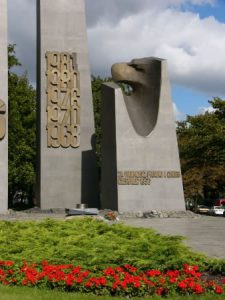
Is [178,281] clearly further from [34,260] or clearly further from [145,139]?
[145,139]

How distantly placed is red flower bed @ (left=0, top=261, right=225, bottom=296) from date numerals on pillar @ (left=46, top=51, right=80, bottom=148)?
18.1 m

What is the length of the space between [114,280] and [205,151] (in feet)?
95.4

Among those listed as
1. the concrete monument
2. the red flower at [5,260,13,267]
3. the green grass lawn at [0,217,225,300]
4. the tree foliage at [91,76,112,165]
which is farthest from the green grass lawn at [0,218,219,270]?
the tree foliage at [91,76,112,165]

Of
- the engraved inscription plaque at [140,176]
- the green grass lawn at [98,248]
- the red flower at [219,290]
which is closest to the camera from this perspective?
the red flower at [219,290]

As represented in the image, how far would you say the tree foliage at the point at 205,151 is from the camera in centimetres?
3375

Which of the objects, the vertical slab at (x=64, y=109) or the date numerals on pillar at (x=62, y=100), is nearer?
the vertical slab at (x=64, y=109)

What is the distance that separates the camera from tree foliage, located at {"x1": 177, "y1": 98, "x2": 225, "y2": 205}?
3375 centimetres

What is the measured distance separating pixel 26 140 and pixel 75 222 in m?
24.0

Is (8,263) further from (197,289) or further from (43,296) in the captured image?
(197,289)

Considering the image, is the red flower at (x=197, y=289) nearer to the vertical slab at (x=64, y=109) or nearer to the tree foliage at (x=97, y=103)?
the vertical slab at (x=64, y=109)

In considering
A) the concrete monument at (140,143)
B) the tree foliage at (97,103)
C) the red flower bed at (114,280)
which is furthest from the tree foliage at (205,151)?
the red flower bed at (114,280)

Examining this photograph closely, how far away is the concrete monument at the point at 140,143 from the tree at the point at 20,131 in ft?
35.2

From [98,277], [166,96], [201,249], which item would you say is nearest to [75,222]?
[201,249]

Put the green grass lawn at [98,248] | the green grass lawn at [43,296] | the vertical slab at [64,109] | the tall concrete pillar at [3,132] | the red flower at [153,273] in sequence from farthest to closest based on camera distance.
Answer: the vertical slab at [64,109] → the tall concrete pillar at [3,132] → the green grass lawn at [98,248] → the red flower at [153,273] → the green grass lawn at [43,296]
